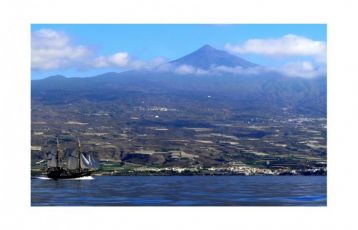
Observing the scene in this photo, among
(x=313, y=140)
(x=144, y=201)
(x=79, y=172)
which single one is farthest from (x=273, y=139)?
(x=144, y=201)

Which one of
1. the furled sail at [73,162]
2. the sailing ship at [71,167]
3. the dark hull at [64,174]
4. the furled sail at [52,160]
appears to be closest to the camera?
the dark hull at [64,174]

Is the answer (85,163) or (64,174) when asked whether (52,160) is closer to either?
(85,163)

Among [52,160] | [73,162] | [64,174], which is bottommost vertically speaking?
[64,174]

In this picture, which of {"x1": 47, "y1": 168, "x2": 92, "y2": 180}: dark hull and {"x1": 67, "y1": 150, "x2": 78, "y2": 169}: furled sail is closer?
{"x1": 47, "y1": 168, "x2": 92, "y2": 180}: dark hull

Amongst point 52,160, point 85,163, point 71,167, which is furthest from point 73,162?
point 52,160

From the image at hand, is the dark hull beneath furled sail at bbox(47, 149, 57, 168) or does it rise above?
beneath

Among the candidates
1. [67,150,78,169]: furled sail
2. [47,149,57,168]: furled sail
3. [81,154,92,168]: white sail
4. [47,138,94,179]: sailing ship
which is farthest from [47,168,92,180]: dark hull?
[81,154,92,168]: white sail

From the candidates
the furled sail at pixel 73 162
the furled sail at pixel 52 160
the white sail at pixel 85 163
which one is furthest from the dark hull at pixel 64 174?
the white sail at pixel 85 163

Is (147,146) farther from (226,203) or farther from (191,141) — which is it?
(226,203)

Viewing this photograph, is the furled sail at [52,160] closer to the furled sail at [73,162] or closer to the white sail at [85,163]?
the furled sail at [73,162]

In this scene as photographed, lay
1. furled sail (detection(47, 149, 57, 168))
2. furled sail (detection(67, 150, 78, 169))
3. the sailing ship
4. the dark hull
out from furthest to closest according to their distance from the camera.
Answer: furled sail (detection(47, 149, 57, 168))
furled sail (detection(67, 150, 78, 169))
the sailing ship
the dark hull

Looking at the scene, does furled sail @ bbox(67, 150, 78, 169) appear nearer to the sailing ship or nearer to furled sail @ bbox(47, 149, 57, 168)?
the sailing ship
